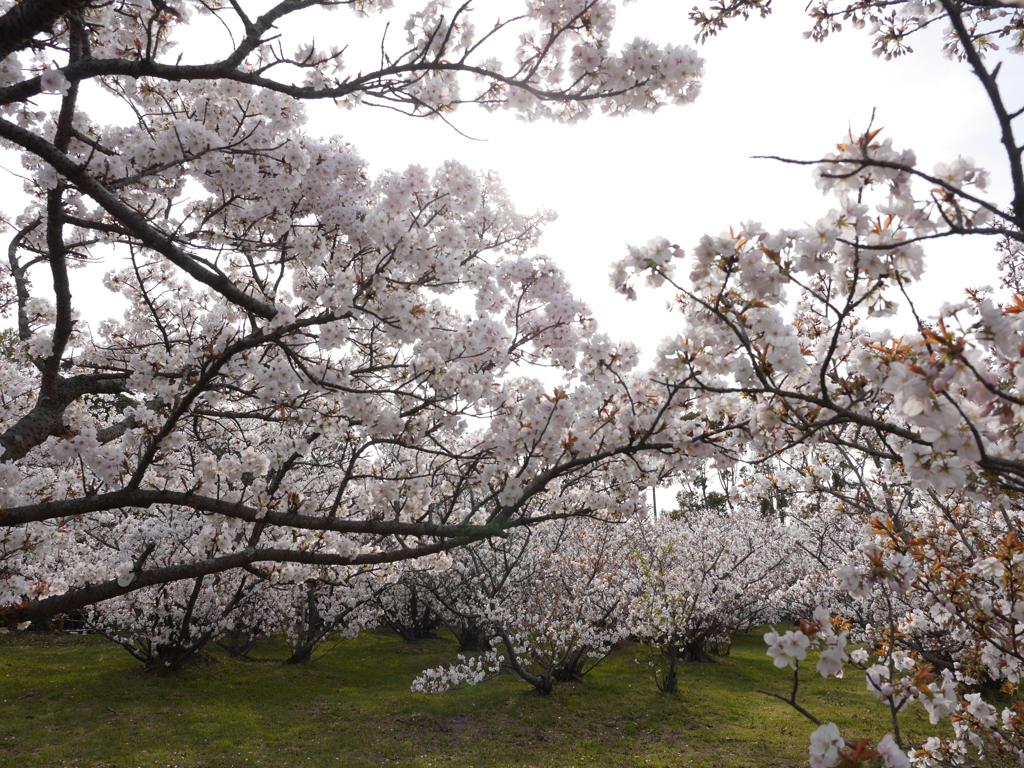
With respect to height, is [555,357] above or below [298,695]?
above

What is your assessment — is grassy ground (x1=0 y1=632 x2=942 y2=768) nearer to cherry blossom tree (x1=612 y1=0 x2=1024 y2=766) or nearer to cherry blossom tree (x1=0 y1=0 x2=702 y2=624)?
cherry blossom tree (x1=0 y1=0 x2=702 y2=624)

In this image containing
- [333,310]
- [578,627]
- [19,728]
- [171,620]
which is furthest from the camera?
[171,620]

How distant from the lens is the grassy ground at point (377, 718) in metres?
8.65

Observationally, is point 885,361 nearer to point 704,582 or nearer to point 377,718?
point 377,718

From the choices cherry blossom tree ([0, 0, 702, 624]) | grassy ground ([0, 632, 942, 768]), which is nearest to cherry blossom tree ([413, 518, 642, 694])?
grassy ground ([0, 632, 942, 768])

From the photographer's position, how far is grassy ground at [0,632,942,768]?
865 centimetres

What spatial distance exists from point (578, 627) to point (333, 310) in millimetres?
9985

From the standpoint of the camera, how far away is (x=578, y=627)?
11.6 meters

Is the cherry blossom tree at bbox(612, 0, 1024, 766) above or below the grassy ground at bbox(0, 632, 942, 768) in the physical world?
above

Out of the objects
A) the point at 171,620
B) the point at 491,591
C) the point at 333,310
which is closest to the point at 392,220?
the point at 333,310

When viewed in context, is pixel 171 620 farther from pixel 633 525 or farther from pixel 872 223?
pixel 872 223

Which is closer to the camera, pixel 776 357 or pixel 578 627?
pixel 776 357

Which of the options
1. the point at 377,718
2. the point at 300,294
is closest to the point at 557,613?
the point at 377,718

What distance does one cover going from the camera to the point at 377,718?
10742 mm
